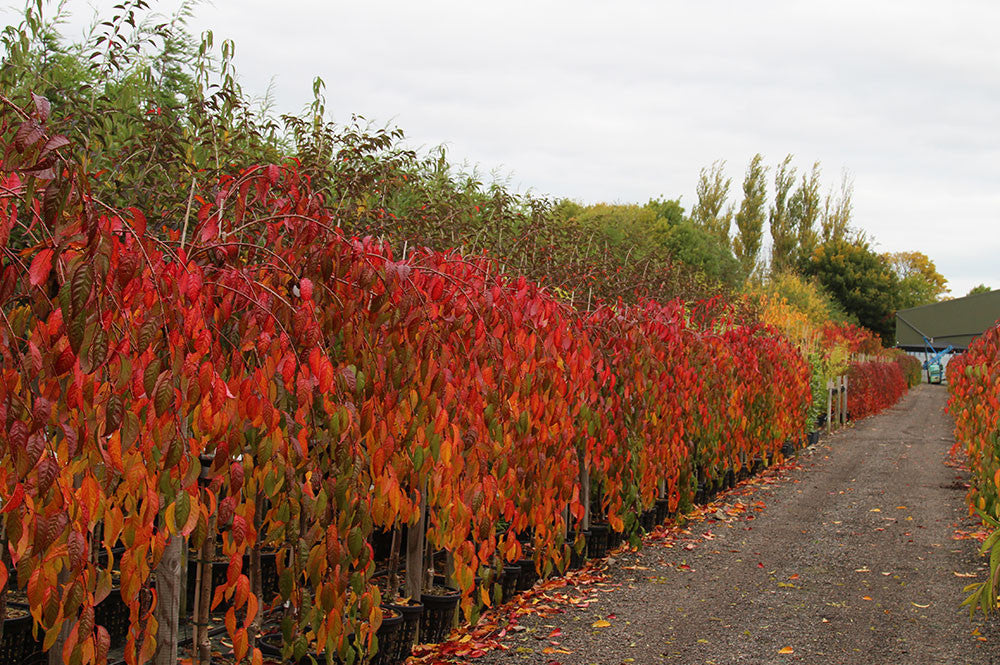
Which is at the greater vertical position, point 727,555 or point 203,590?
point 203,590

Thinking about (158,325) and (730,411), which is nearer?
(158,325)

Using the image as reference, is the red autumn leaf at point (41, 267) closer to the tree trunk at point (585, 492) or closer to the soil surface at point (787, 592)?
the soil surface at point (787, 592)

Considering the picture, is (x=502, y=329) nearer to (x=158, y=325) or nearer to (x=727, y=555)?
→ (x=158, y=325)

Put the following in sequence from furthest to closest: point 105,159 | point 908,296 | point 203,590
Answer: point 908,296 → point 105,159 → point 203,590

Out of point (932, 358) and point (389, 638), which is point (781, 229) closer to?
point (932, 358)

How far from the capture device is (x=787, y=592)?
5.48 metres

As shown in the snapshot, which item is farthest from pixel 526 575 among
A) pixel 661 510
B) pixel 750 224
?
pixel 750 224

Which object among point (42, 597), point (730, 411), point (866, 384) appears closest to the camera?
point (42, 597)

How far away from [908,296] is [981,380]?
37962 millimetres

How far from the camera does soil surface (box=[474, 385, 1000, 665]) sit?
4383 mm

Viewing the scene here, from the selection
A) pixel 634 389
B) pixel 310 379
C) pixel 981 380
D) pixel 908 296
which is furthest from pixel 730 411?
pixel 908 296

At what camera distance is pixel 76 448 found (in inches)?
80.5

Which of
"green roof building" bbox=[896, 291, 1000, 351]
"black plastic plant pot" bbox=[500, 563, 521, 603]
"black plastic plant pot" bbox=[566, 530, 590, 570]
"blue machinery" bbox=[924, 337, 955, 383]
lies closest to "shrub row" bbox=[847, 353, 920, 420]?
"blue machinery" bbox=[924, 337, 955, 383]

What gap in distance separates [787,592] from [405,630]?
2.66 meters
